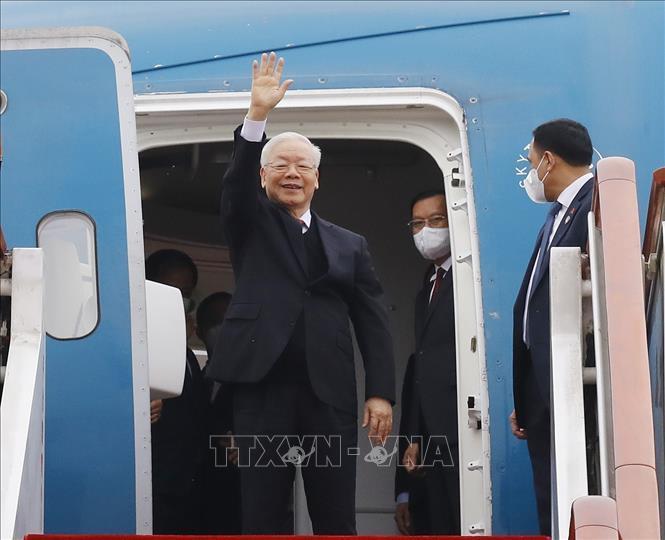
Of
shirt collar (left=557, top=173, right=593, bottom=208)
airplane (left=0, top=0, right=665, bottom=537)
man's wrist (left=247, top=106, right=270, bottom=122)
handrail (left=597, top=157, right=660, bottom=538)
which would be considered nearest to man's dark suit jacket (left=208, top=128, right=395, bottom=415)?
man's wrist (left=247, top=106, right=270, bottom=122)

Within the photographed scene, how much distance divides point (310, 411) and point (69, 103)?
154cm

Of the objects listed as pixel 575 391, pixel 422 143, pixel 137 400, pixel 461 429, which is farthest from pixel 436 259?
pixel 575 391

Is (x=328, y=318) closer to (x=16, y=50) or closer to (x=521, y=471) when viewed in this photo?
(x=521, y=471)

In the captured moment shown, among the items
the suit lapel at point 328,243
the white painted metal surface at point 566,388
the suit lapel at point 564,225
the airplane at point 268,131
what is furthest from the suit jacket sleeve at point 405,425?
the white painted metal surface at point 566,388

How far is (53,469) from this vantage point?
19.2ft

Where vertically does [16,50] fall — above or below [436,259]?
above

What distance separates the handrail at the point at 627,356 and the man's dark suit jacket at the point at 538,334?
96cm

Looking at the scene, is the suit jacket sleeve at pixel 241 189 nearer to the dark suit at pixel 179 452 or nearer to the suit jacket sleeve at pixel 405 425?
the dark suit at pixel 179 452

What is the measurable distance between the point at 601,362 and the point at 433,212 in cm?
288

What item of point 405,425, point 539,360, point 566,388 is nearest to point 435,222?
point 405,425

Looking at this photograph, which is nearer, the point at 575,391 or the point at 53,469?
the point at 575,391

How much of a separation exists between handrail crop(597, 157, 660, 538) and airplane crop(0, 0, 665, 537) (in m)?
0.49

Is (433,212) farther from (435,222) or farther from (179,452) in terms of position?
(179,452)

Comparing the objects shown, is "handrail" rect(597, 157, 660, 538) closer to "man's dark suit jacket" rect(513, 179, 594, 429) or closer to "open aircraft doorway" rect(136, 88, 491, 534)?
"man's dark suit jacket" rect(513, 179, 594, 429)
